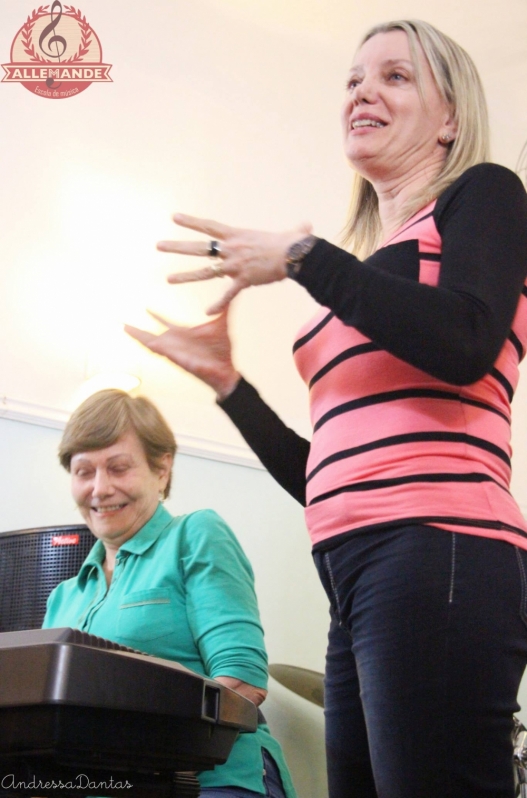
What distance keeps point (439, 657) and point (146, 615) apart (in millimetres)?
840

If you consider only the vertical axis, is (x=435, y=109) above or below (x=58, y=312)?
below

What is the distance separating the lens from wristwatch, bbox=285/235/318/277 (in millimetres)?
786

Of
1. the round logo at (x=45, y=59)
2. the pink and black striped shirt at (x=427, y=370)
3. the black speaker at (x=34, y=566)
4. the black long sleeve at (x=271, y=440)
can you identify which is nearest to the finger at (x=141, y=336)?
the black long sleeve at (x=271, y=440)

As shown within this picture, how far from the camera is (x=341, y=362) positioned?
85cm

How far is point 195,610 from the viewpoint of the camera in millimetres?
1416

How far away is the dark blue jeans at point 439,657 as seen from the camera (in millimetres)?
678

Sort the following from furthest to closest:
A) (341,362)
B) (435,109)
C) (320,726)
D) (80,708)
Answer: (320,726), (435,109), (341,362), (80,708)

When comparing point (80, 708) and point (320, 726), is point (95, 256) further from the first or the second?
point (80, 708)

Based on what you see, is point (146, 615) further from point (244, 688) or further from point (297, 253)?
point (297, 253)

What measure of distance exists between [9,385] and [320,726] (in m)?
1.42

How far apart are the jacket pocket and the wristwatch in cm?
82

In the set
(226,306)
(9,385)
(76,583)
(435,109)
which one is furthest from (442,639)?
(9,385)

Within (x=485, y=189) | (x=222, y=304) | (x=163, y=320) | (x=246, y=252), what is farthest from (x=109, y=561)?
(x=485, y=189)

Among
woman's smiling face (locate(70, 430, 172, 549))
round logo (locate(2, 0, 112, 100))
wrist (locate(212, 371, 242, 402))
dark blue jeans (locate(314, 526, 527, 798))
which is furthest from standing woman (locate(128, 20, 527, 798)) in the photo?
round logo (locate(2, 0, 112, 100))
